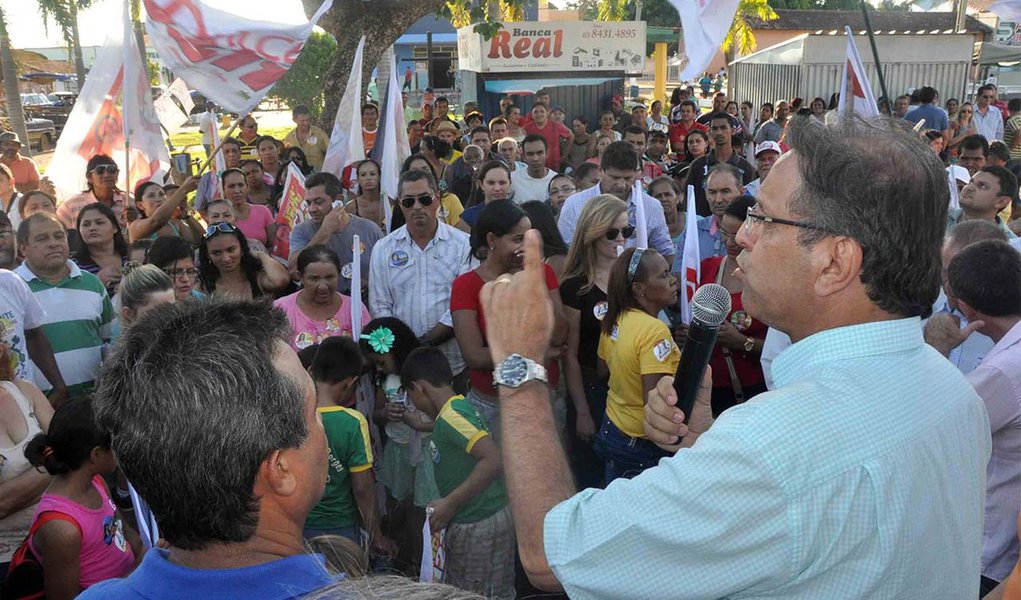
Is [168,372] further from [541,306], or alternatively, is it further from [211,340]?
[541,306]

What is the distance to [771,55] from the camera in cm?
2238

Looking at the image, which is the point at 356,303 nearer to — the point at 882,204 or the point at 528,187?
the point at 882,204

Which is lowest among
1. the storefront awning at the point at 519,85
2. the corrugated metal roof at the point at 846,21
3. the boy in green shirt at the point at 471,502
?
the boy in green shirt at the point at 471,502

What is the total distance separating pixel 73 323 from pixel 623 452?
123 inches

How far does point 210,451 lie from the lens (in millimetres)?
1395

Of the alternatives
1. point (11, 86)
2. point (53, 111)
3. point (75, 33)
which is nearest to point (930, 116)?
point (11, 86)

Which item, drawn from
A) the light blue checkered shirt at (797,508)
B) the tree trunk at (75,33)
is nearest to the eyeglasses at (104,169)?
the light blue checkered shirt at (797,508)

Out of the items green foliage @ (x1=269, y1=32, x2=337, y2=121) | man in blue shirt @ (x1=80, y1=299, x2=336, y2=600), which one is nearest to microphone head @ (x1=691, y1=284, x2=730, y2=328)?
man in blue shirt @ (x1=80, y1=299, x2=336, y2=600)

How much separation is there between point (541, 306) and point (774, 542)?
0.63 metres

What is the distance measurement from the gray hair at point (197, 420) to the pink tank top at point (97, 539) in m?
1.76

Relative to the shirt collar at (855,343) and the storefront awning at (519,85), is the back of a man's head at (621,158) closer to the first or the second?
the shirt collar at (855,343)

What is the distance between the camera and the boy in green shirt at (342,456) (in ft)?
11.7

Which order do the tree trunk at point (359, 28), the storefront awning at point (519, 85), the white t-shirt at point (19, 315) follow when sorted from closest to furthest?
the white t-shirt at point (19, 315) → the tree trunk at point (359, 28) → the storefront awning at point (519, 85)

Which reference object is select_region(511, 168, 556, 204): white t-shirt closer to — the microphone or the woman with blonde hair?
the woman with blonde hair
